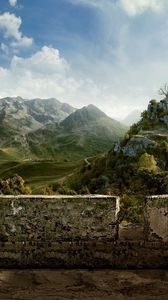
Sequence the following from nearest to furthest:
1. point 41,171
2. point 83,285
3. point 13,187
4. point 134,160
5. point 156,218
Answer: point 83,285
point 156,218
point 13,187
point 134,160
point 41,171

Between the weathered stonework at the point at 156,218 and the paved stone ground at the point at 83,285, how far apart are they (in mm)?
944

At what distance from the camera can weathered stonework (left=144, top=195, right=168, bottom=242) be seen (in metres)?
11.4

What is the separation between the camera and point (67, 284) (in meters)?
10.6

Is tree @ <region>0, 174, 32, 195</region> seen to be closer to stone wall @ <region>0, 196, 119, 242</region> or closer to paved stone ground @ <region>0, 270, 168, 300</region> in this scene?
stone wall @ <region>0, 196, 119, 242</region>

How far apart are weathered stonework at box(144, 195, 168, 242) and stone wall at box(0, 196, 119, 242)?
2.86ft

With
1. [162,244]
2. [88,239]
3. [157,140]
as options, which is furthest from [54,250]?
[157,140]

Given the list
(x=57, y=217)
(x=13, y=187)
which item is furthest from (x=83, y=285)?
(x=13, y=187)

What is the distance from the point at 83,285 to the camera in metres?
10.6

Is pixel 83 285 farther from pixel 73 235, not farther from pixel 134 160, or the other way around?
pixel 134 160

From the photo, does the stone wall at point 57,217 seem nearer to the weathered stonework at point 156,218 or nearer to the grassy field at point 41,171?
the weathered stonework at point 156,218

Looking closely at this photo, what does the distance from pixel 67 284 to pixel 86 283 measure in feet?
1.56

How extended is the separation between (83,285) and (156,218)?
2.65 metres

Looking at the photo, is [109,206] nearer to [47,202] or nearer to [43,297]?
[47,202]

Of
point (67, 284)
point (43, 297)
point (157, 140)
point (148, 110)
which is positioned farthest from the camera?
point (148, 110)
